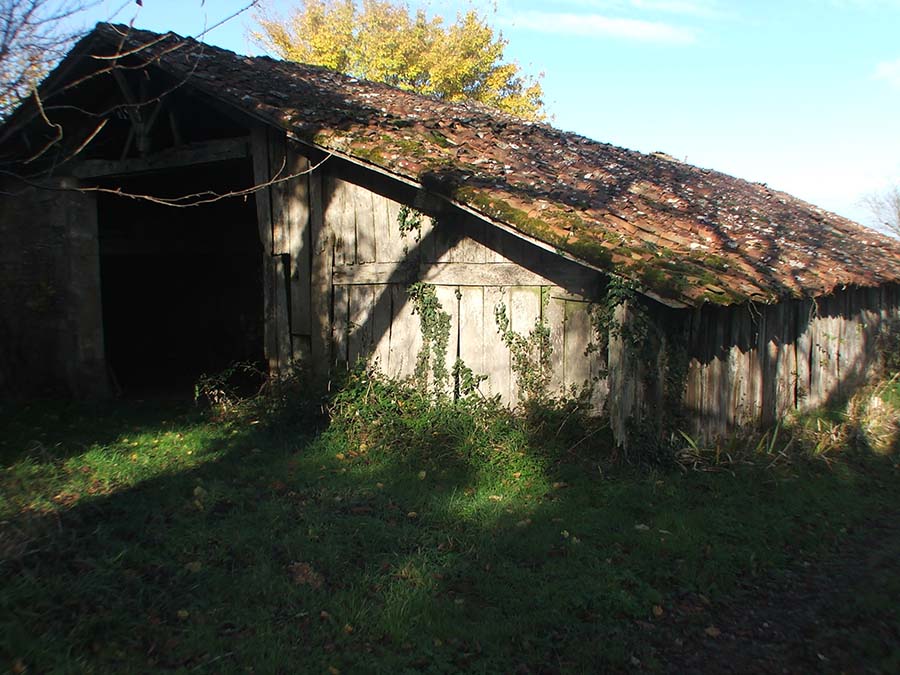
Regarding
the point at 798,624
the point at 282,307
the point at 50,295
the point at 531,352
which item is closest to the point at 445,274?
the point at 531,352

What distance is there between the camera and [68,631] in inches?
145

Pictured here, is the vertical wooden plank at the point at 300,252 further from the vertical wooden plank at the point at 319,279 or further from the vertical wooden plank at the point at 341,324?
the vertical wooden plank at the point at 341,324

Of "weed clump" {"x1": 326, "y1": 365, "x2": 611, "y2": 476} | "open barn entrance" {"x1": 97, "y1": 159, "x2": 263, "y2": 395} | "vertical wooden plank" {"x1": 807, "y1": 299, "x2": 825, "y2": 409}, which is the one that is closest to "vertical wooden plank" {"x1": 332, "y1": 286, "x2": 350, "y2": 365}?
"weed clump" {"x1": 326, "y1": 365, "x2": 611, "y2": 476}

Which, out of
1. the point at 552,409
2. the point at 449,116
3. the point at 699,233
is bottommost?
the point at 552,409

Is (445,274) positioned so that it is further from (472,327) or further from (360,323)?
(360,323)

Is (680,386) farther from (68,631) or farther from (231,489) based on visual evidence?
(68,631)

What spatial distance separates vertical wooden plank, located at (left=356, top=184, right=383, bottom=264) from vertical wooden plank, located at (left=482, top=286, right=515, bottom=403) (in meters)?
1.68

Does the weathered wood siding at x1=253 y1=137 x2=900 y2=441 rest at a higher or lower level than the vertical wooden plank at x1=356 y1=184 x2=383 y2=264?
lower

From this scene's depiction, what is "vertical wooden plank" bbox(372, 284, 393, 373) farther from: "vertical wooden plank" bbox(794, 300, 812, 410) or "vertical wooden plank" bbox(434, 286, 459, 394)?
"vertical wooden plank" bbox(794, 300, 812, 410)

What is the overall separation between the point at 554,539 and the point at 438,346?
2.98 m

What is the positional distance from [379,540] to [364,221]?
4.19 metres

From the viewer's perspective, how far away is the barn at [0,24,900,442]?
6.39 m

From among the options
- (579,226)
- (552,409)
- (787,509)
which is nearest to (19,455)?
(552,409)

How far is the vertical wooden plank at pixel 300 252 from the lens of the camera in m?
8.59
